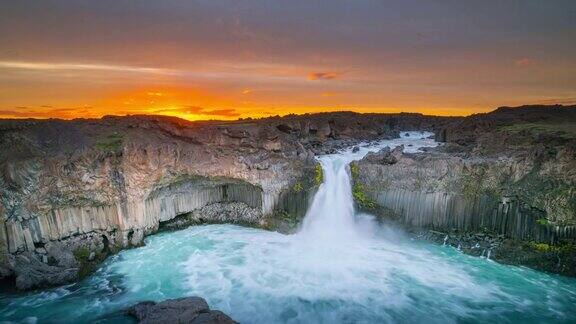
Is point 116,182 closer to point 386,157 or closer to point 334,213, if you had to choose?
point 334,213

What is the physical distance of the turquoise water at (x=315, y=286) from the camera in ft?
51.1

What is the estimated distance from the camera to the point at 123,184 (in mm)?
21766

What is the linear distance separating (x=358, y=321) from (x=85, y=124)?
21.4 metres

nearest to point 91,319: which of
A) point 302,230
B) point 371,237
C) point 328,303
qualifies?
point 328,303

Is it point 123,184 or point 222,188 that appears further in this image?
point 222,188

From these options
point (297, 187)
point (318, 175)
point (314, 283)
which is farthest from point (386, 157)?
point (314, 283)

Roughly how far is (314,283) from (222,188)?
11.4 m

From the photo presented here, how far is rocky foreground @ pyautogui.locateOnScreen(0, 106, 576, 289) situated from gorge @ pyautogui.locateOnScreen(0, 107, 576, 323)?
3.0 inches

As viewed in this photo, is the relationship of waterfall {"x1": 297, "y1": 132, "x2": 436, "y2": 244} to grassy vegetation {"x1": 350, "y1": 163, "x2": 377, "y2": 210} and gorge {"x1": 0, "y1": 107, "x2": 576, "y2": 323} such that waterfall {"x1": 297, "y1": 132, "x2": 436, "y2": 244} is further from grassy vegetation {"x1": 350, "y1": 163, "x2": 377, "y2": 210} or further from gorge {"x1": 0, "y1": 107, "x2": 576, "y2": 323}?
grassy vegetation {"x1": 350, "y1": 163, "x2": 377, "y2": 210}

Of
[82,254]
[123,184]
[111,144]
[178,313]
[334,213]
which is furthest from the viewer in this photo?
[334,213]

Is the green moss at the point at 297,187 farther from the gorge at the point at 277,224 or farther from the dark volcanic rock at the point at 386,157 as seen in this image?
the dark volcanic rock at the point at 386,157

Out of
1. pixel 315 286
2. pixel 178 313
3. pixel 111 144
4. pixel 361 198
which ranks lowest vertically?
pixel 315 286

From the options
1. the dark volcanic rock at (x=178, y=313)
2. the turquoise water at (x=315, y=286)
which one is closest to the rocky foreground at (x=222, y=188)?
the turquoise water at (x=315, y=286)

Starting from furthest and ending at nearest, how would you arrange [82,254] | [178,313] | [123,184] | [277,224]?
[277,224]
[123,184]
[82,254]
[178,313]
